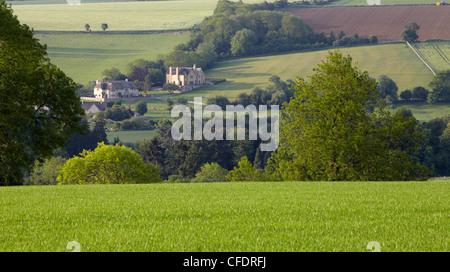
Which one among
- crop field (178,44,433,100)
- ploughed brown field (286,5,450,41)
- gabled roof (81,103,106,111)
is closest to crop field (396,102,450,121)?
crop field (178,44,433,100)

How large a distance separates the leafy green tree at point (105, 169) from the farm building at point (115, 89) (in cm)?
8743

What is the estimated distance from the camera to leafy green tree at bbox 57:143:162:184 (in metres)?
48.8

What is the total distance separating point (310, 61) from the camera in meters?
148

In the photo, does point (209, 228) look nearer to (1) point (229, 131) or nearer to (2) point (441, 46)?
(1) point (229, 131)

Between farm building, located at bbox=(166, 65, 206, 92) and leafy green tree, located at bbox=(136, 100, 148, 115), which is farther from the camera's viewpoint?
farm building, located at bbox=(166, 65, 206, 92)

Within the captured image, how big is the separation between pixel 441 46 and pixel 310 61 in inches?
1317

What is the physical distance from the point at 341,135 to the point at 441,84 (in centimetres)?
8593

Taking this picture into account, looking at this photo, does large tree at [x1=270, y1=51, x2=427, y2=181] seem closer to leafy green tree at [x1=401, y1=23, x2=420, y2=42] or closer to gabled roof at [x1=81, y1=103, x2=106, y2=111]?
gabled roof at [x1=81, y1=103, x2=106, y2=111]

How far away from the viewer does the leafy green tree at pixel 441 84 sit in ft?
360

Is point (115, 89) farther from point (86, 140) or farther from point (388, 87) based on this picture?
point (388, 87)

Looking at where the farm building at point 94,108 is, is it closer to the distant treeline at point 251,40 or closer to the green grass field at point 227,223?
the distant treeline at point 251,40

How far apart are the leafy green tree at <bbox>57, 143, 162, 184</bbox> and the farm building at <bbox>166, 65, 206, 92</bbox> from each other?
92.2 m

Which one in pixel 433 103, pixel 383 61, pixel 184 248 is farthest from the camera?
pixel 383 61

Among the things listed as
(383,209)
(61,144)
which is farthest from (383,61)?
(383,209)
